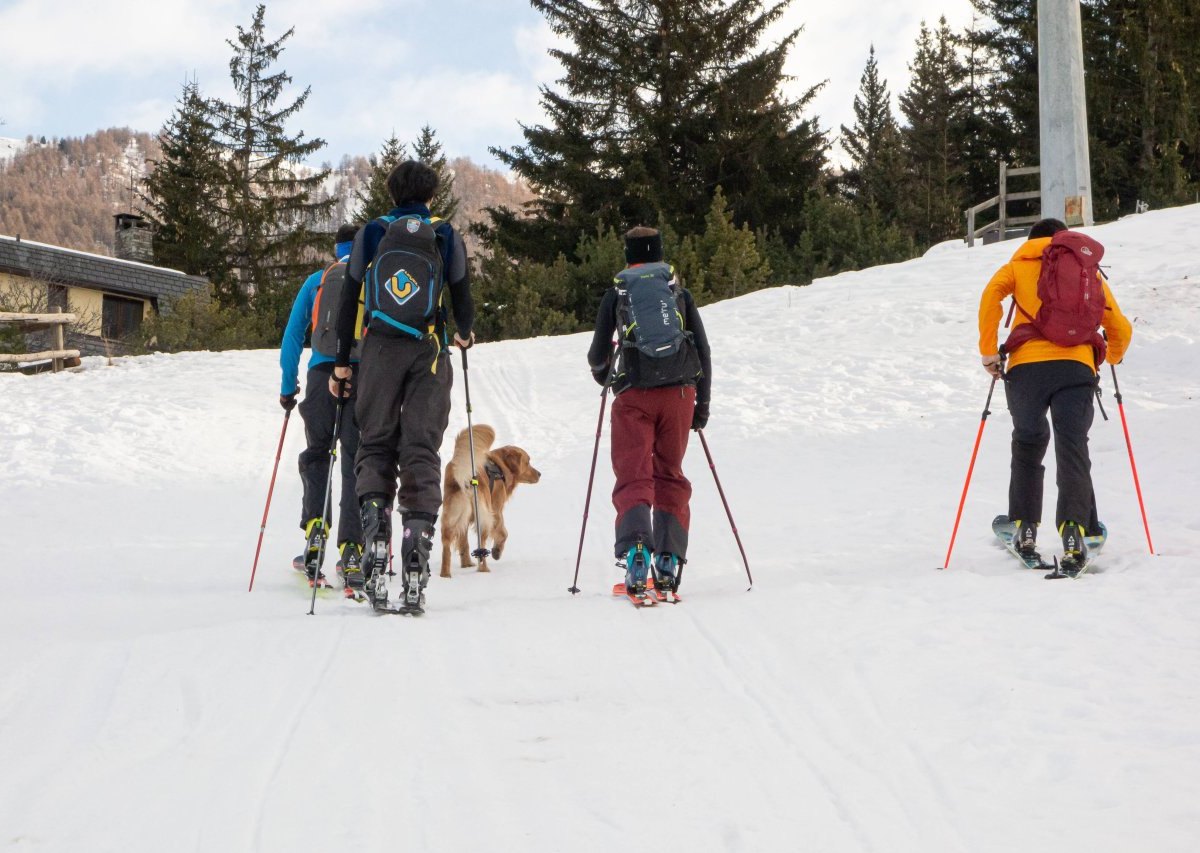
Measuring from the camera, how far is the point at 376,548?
496 cm

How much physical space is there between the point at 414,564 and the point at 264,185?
124 ft

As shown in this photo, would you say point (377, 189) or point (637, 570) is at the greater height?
point (377, 189)

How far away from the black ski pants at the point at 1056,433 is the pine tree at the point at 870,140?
1255 inches

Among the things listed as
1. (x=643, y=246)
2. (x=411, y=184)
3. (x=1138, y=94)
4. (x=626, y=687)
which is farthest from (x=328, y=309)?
(x=1138, y=94)

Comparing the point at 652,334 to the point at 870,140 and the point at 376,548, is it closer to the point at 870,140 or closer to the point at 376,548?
the point at 376,548

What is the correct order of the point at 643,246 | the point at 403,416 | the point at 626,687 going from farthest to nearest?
the point at 643,246
the point at 403,416
the point at 626,687

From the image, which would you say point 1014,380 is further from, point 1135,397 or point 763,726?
point 1135,397

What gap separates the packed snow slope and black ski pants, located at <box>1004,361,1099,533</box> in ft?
1.19

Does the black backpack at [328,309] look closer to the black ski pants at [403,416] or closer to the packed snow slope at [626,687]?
the black ski pants at [403,416]

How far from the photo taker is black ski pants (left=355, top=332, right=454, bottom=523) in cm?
492

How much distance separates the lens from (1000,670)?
13.1 feet

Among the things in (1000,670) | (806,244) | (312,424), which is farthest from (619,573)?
(806,244)

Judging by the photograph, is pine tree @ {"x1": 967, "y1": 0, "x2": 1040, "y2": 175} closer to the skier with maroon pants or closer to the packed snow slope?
the packed snow slope

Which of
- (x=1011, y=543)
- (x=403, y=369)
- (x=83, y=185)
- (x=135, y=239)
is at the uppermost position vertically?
(x=83, y=185)
